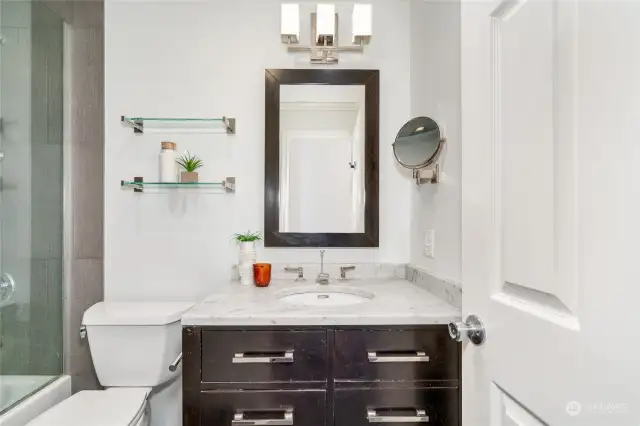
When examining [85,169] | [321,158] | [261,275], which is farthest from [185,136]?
[261,275]

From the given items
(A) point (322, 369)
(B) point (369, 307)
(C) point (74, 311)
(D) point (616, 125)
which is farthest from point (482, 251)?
(C) point (74, 311)

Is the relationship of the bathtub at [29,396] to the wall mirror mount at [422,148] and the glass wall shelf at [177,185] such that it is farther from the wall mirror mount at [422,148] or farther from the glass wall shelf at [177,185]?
the wall mirror mount at [422,148]

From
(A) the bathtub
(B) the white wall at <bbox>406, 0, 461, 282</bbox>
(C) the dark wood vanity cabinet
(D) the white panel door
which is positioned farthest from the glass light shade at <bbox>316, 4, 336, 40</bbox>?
(A) the bathtub

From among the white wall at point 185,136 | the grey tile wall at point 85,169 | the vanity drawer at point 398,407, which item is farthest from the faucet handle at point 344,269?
the grey tile wall at point 85,169

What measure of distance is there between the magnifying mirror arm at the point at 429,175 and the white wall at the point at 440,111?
0.11 ft

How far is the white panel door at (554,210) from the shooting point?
1.42 feet

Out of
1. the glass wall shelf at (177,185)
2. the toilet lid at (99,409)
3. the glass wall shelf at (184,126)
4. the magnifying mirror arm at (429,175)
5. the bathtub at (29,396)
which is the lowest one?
the bathtub at (29,396)

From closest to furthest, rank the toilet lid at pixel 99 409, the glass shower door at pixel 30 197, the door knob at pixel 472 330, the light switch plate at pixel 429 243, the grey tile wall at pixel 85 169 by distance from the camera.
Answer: the door knob at pixel 472 330 < the toilet lid at pixel 99 409 < the light switch plate at pixel 429 243 < the glass shower door at pixel 30 197 < the grey tile wall at pixel 85 169

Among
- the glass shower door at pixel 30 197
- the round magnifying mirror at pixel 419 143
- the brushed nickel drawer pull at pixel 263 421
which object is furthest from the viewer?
the glass shower door at pixel 30 197

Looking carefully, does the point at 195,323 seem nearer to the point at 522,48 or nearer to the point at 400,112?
the point at 522,48

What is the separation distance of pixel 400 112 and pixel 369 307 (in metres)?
1.04

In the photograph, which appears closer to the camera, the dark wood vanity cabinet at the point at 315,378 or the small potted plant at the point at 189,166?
the dark wood vanity cabinet at the point at 315,378

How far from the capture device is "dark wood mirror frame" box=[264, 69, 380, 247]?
5.50ft

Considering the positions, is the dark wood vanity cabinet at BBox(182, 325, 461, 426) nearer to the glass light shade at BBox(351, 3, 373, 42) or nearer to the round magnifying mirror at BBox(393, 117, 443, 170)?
the round magnifying mirror at BBox(393, 117, 443, 170)
